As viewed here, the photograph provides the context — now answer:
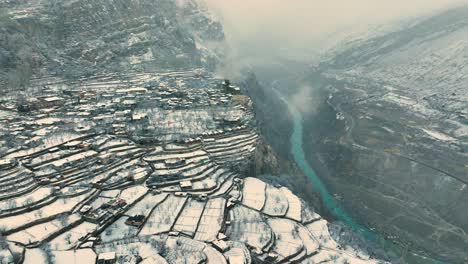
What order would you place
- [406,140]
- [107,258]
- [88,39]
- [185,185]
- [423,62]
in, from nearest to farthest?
[107,258] < [185,185] < [406,140] < [88,39] < [423,62]

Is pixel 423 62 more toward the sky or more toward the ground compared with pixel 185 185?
more toward the sky

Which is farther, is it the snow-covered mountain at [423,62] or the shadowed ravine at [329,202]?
the snow-covered mountain at [423,62]

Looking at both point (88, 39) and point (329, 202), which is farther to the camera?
point (88, 39)

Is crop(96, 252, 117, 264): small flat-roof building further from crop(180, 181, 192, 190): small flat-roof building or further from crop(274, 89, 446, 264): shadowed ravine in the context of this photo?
crop(274, 89, 446, 264): shadowed ravine

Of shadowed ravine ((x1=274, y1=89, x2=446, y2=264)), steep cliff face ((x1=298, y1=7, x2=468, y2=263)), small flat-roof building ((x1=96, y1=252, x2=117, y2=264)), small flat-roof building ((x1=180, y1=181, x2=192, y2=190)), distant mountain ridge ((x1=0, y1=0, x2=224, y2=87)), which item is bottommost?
shadowed ravine ((x1=274, y1=89, x2=446, y2=264))

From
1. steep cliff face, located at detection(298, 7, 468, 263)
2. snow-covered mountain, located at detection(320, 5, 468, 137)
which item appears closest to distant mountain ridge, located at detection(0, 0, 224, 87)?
steep cliff face, located at detection(298, 7, 468, 263)

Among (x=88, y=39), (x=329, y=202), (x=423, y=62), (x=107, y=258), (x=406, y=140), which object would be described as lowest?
(x=329, y=202)

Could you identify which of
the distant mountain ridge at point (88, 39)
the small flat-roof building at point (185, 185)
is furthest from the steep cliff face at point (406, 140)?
the distant mountain ridge at point (88, 39)

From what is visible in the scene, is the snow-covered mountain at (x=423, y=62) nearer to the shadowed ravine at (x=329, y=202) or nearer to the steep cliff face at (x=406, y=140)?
the steep cliff face at (x=406, y=140)

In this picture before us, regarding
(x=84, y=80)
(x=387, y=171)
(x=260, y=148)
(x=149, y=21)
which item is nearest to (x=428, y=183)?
(x=387, y=171)

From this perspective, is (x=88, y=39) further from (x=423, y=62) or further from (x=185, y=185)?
(x=423, y=62)

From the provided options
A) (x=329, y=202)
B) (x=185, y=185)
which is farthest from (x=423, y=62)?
(x=185, y=185)

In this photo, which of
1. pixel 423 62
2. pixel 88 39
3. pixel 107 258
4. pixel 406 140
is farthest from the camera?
pixel 423 62
